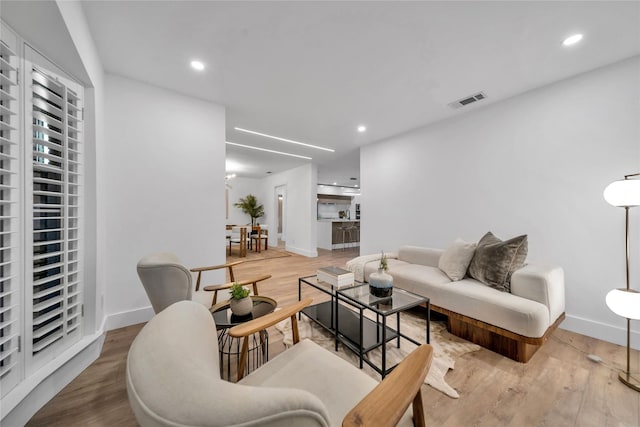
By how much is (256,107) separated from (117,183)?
177 cm

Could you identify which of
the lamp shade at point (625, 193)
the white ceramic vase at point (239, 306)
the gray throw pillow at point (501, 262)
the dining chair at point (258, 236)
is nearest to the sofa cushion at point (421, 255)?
the gray throw pillow at point (501, 262)

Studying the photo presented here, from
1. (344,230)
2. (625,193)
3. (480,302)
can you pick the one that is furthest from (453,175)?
(344,230)

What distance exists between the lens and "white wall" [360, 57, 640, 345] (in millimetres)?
2113

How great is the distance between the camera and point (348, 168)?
675 cm

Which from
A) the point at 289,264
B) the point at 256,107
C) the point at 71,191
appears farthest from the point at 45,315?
the point at 289,264

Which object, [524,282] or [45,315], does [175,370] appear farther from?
[524,282]

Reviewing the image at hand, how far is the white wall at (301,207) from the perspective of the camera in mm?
6219

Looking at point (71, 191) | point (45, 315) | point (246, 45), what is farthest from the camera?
point (246, 45)

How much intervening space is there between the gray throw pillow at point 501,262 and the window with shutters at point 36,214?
3.43 m

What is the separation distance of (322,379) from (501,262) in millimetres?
2121

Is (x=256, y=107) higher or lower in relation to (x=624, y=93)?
higher

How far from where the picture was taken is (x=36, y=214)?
1.47 meters

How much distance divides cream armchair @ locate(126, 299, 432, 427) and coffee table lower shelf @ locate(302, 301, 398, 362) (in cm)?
85

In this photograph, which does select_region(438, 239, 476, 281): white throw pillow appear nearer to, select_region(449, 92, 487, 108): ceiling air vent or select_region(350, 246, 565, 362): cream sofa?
select_region(350, 246, 565, 362): cream sofa
